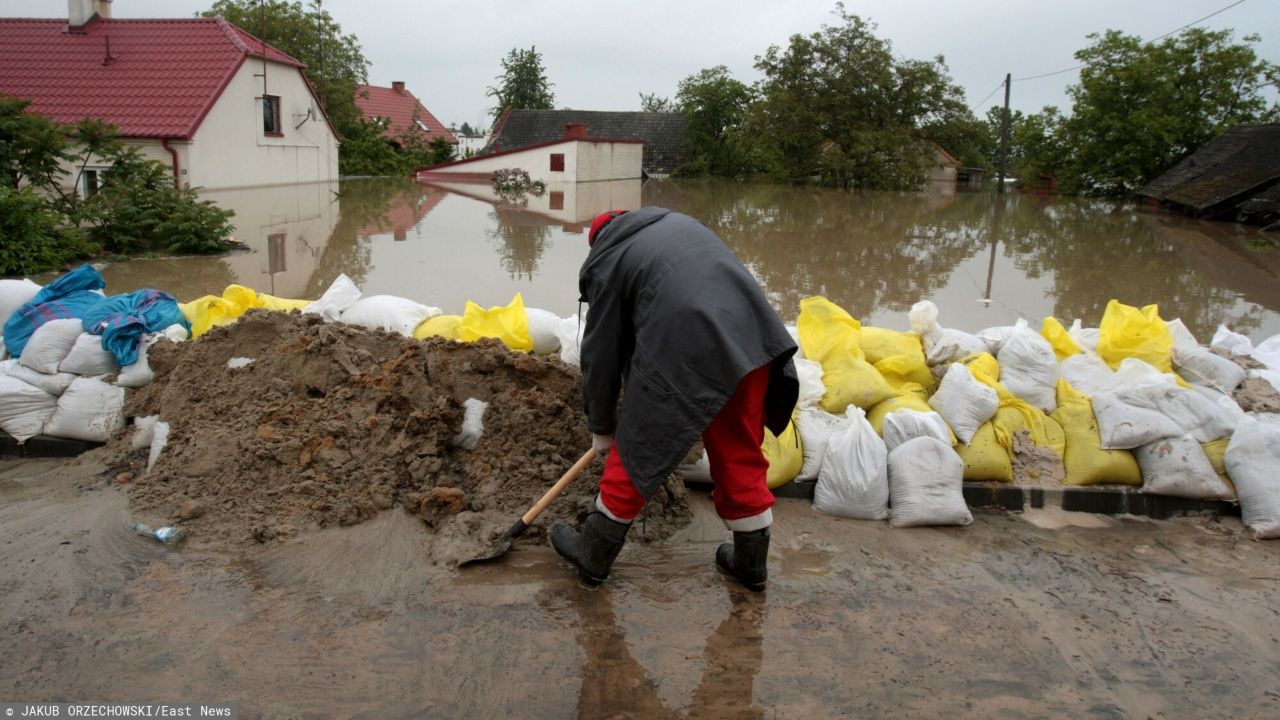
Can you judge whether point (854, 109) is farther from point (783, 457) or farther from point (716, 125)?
point (783, 457)

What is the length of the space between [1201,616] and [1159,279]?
9815mm

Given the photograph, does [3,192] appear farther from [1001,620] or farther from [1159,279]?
[1159,279]

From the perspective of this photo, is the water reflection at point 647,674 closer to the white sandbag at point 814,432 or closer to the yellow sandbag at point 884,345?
the white sandbag at point 814,432

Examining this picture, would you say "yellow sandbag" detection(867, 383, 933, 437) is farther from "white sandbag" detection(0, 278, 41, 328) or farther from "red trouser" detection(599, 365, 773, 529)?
"white sandbag" detection(0, 278, 41, 328)

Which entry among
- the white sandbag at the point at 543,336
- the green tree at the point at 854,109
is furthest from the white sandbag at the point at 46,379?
the green tree at the point at 854,109

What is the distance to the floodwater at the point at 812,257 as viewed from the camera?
346 inches

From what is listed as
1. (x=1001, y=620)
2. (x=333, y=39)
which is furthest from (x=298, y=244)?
(x=333, y=39)

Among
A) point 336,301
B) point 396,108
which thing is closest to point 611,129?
point 396,108

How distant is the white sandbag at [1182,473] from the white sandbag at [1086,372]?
48cm

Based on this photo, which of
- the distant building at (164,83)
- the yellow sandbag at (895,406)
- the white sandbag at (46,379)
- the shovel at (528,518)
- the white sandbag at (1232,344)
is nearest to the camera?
the shovel at (528,518)

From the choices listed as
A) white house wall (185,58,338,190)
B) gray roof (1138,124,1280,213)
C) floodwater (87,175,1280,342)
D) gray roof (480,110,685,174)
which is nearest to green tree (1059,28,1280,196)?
gray roof (1138,124,1280,213)

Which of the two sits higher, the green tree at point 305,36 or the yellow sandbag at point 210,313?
the green tree at point 305,36

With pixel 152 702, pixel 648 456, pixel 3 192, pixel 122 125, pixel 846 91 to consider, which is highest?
pixel 846 91

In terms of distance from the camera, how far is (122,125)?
1695cm
